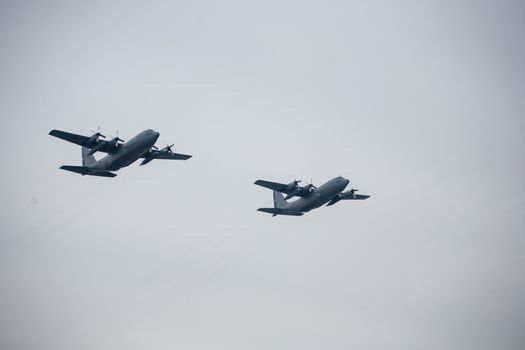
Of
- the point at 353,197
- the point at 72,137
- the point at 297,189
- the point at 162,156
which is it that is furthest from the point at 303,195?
the point at 72,137

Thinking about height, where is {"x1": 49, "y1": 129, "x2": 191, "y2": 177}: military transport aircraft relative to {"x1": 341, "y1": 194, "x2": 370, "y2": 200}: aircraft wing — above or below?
above

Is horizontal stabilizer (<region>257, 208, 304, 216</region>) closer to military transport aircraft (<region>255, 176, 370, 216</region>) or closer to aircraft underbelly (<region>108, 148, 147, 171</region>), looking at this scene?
military transport aircraft (<region>255, 176, 370, 216</region>)

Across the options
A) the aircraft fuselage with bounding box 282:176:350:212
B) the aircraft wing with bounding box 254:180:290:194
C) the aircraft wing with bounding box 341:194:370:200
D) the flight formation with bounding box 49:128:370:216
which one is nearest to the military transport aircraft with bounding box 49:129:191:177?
the flight formation with bounding box 49:128:370:216

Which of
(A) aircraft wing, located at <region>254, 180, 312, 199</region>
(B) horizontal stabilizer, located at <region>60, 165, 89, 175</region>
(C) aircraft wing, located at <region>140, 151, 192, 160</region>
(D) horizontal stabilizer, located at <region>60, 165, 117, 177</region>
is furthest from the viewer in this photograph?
(A) aircraft wing, located at <region>254, 180, 312, 199</region>

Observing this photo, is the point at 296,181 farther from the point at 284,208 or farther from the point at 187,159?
the point at 187,159

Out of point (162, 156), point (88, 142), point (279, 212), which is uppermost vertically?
point (88, 142)

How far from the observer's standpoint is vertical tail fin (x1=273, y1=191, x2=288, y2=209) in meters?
87.7

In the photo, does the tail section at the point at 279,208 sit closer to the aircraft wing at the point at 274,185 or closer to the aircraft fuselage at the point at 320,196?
the aircraft fuselage at the point at 320,196

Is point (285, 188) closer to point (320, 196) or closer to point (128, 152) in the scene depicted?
point (320, 196)

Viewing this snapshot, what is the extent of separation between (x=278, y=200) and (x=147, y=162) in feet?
54.8

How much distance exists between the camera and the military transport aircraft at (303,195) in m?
80.3

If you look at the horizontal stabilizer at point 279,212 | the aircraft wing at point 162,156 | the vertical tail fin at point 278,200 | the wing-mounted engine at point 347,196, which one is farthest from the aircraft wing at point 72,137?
the wing-mounted engine at point 347,196

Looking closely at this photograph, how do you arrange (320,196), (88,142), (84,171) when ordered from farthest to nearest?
1. (320,196)
2. (84,171)
3. (88,142)

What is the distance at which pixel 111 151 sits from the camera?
7862cm
